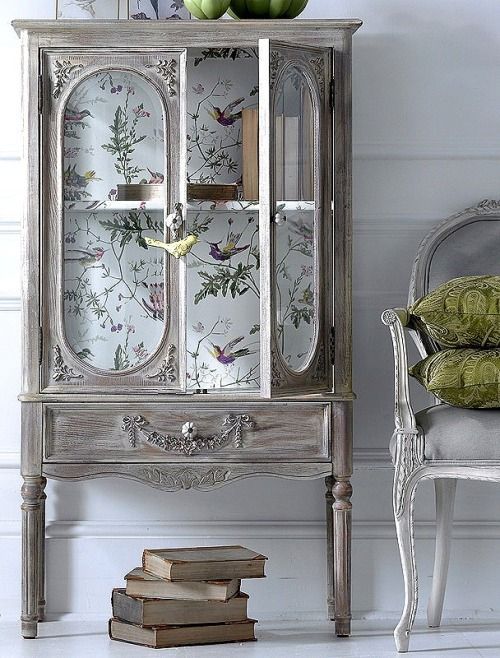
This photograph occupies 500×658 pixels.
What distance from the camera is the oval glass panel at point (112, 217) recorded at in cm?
275

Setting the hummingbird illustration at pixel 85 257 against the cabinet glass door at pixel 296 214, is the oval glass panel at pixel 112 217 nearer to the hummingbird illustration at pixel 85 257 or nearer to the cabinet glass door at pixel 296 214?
the hummingbird illustration at pixel 85 257

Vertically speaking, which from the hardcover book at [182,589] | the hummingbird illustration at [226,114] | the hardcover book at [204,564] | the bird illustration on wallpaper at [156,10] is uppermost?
the bird illustration on wallpaper at [156,10]

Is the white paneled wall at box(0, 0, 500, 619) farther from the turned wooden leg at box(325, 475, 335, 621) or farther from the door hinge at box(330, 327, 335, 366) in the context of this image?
the door hinge at box(330, 327, 335, 366)

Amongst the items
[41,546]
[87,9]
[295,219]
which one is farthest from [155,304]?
[87,9]

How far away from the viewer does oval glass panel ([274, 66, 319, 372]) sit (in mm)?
2707

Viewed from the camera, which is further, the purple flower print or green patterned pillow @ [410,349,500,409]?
the purple flower print

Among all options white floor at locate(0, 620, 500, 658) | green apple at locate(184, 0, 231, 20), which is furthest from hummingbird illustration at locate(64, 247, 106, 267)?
white floor at locate(0, 620, 500, 658)

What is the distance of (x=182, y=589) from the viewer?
2699 millimetres

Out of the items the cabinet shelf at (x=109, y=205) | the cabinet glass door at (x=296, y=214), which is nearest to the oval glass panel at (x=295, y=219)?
the cabinet glass door at (x=296, y=214)

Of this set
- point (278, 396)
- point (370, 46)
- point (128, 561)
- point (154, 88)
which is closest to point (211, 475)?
point (278, 396)

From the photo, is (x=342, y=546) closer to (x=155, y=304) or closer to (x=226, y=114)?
(x=155, y=304)

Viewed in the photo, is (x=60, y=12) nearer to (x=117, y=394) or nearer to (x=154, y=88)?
(x=154, y=88)

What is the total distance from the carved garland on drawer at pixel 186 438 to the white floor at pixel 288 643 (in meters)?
0.53

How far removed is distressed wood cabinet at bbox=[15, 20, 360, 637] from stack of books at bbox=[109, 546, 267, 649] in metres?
0.21
